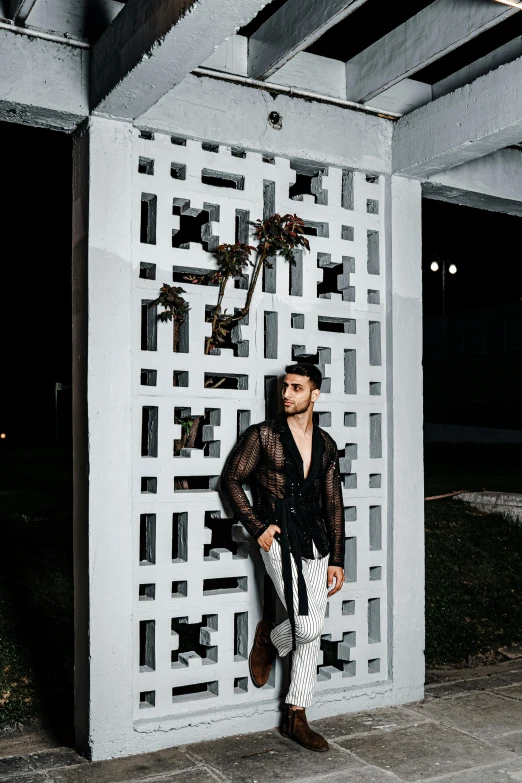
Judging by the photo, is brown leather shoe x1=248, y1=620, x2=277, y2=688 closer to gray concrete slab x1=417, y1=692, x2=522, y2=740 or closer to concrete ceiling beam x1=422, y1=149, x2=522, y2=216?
gray concrete slab x1=417, y1=692, x2=522, y2=740

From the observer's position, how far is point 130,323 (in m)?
4.57

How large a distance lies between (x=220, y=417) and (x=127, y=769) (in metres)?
1.86

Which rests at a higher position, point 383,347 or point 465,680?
point 383,347

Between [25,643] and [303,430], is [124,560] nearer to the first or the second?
[303,430]

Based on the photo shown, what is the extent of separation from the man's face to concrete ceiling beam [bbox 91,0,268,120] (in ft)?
5.23

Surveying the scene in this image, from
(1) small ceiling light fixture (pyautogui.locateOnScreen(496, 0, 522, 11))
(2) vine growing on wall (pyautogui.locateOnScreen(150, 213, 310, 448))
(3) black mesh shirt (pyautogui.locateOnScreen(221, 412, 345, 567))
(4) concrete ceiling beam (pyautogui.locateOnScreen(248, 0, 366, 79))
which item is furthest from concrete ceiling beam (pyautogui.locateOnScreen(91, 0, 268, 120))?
(3) black mesh shirt (pyautogui.locateOnScreen(221, 412, 345, 567))

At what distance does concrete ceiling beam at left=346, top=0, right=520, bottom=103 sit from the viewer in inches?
163

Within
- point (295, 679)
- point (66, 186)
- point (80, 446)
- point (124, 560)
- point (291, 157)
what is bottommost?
point (295, 679)

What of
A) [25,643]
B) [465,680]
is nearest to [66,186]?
[25,643]

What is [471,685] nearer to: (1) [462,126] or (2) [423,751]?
(2) [423,751]

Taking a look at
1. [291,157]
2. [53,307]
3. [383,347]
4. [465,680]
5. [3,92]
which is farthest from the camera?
[53,307]

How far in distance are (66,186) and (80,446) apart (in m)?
6.70

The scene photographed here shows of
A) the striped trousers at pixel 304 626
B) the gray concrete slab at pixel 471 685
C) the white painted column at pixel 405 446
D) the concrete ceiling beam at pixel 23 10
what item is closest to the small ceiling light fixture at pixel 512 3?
the white painted column at pixel 405 446

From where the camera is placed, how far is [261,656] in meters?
4.88
